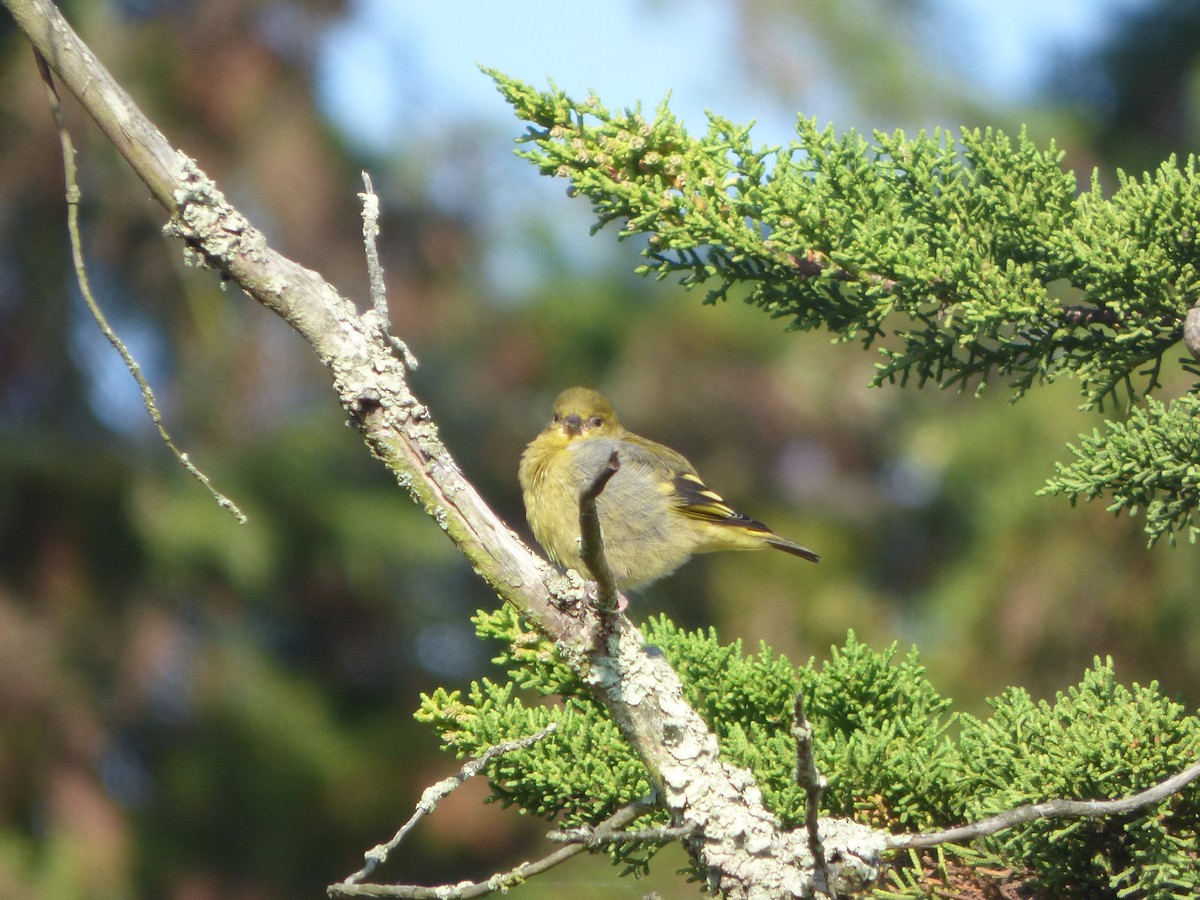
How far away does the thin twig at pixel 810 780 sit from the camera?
1.59 metres

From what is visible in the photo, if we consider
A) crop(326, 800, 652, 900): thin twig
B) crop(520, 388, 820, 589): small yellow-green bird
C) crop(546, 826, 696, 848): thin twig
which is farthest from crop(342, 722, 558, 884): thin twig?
crop(520, 388, 820, 589): small yellow-green bird

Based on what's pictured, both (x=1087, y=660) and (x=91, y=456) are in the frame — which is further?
(x=91, y=456)

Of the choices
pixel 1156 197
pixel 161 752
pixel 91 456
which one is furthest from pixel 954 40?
pixel 1156 197

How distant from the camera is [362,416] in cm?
198

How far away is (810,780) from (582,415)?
2899 mm

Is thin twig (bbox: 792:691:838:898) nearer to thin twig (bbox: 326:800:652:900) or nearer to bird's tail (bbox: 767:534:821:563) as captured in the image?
thin twig (bbox: 326:800:652:900)

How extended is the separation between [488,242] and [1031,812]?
329 inches

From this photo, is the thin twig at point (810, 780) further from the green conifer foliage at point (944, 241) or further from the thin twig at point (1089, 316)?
the thin twig at point (1089, 316)

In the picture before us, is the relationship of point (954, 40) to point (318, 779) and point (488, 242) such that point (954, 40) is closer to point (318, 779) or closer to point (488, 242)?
point (488, 242)

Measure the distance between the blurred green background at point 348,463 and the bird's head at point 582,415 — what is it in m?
2.26

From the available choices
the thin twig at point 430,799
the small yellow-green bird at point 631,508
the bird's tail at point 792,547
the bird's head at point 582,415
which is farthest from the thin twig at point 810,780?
the bird's head at point 582,415

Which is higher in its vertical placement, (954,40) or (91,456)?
(954,40)

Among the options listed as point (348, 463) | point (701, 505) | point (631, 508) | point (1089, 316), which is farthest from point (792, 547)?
point (348, 463)

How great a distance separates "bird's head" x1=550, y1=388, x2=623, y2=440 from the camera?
14.6 ft
